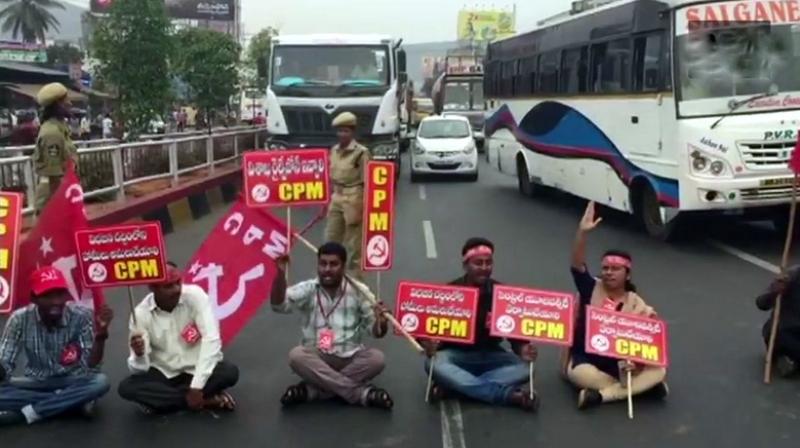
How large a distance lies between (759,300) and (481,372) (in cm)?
186

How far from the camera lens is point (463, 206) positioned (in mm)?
17984

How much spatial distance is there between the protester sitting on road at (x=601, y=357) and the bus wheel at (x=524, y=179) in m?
12.6

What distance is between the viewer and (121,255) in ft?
21.1

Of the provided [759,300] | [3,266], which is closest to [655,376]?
[759,300]

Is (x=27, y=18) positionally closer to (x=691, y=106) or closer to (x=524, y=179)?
(x=524, y=179)

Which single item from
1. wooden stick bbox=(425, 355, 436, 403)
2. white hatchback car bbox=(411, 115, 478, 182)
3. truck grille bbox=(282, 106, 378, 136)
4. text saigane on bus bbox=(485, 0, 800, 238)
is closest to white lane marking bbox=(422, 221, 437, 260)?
text saigane on bus bbox=(485, 0, 800, 238)

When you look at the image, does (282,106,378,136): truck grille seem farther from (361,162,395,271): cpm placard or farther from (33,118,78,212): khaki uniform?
(361,162,395,271): cpm placard

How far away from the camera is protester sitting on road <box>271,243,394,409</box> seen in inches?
250

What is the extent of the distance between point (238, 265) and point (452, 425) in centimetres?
218

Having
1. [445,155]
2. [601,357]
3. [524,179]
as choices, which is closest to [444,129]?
[445,155]

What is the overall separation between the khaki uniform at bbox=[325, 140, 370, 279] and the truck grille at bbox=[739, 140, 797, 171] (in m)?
4.50

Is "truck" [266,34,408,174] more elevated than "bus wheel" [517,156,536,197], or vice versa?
"truck" [266,34,408,174]

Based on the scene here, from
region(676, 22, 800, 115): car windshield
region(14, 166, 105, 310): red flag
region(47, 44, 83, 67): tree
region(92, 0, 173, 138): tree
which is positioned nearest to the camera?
region(14, 166, 105, 310): red flag

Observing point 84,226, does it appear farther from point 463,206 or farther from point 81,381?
point 463,206
